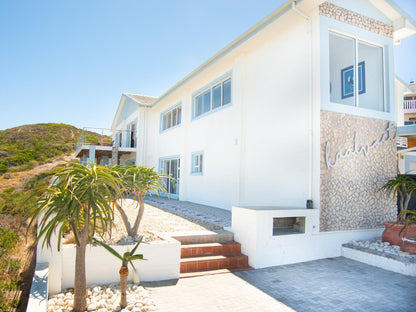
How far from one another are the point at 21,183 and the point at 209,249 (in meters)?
19.4

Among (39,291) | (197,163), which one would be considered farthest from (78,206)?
(197,163)

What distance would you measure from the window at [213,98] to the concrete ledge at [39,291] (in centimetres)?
822

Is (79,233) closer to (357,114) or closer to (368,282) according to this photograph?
(368,282)

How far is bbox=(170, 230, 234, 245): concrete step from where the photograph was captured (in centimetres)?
578

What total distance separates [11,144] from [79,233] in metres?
39.5

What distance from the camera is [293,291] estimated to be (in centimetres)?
445

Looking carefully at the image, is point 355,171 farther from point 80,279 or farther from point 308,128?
point 80,279

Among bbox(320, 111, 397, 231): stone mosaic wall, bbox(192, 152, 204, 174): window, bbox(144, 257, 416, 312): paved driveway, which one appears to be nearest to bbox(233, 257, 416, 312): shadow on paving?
bbox(144, 257, 416, 312): paved driveway

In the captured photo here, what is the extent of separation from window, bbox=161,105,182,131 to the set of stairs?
9690 mm

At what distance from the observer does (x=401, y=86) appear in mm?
11633

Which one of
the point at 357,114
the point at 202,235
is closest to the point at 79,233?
the point at 202,235

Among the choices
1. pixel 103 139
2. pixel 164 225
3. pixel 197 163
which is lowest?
pixel 164 225

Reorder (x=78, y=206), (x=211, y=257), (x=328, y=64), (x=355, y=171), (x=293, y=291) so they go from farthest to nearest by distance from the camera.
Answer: (x=355, y=171), (x=328, y=64), (x=211, y=257), (x=293, y=291), (x=78, y=206)

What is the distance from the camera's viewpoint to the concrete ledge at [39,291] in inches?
128
